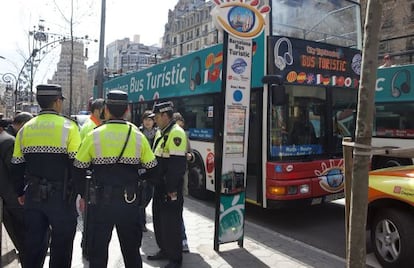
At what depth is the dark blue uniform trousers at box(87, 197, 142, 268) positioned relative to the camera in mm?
3307

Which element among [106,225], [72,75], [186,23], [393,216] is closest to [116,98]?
[106,225]

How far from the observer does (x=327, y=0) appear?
24.0 ft

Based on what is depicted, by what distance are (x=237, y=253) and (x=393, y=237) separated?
1.85m

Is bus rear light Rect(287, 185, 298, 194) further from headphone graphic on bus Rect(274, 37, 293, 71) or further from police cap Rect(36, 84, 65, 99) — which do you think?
police cap Rect(36, 84, 65, 99)

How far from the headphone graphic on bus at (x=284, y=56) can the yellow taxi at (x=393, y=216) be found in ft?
7.35

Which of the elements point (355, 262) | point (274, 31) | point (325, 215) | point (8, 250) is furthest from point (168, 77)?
point (355, 262)

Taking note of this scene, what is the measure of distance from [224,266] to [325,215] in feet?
10.7

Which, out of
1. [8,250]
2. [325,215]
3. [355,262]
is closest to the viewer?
[355,262]

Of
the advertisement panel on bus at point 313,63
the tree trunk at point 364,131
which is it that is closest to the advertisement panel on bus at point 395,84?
the advertisement panel on bus at point 313,63

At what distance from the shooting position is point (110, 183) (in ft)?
10.8

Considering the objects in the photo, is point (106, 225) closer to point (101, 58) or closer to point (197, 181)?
point (197, 181)

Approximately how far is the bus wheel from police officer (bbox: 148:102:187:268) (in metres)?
3.36

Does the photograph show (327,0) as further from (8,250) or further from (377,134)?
(8,250)

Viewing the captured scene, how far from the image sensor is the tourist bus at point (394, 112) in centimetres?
862
